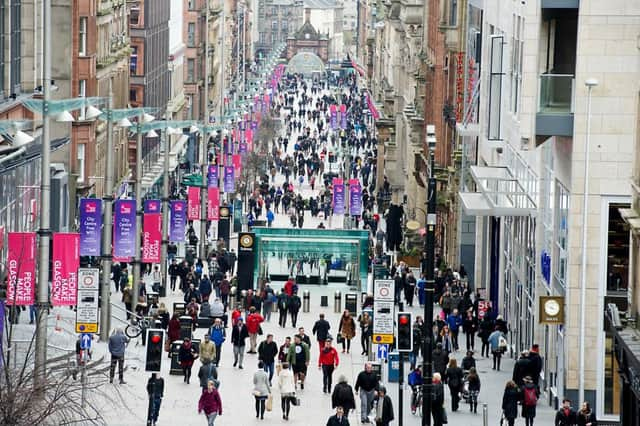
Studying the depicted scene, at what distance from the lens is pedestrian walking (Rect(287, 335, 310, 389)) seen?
47.9 m

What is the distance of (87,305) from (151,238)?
17.8 meters

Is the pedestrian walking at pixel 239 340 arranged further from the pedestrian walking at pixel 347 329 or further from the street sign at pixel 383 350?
the street sign at pixel 383 350

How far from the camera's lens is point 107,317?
5431 cm

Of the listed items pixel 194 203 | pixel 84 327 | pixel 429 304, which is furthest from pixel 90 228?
pixel 194 203

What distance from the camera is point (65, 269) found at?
1743 inches

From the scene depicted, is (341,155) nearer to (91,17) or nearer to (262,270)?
(91,17)

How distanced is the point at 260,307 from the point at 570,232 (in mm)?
18375

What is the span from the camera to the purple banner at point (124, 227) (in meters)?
55.3

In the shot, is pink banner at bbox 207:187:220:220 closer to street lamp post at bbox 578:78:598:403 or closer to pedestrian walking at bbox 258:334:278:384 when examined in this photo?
pedestrian walking at bbox 258:334:278:384

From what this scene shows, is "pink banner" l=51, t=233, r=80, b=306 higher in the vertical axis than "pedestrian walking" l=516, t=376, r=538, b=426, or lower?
higher

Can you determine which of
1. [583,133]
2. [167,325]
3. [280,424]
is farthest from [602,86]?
[167,325]

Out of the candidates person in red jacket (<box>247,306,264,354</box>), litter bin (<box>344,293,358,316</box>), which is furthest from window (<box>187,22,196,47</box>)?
person in red jacket (<box>247,306,264,354</box>)

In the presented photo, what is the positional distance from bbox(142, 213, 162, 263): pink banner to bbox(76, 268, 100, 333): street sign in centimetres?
1720

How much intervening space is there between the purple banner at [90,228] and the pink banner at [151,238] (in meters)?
6.92
